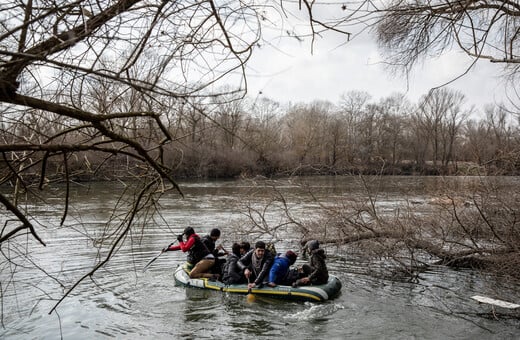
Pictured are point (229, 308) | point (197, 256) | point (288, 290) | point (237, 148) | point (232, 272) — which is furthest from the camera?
point (197, 256)

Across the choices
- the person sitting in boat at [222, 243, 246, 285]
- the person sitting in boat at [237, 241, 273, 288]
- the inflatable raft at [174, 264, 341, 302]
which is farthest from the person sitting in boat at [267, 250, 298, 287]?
the person sitting in boat at [222, 243, 246, 285]

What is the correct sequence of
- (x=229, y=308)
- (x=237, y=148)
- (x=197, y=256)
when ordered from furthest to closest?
(x=197, y=256)
(x=229, y=308)
(x=237, y=148)

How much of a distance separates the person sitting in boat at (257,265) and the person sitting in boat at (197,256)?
787 millimetres

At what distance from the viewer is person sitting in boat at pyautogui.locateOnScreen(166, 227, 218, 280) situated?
9.91 meters

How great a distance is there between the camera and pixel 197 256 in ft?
33.9

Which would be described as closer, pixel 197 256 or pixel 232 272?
pixel 232 272

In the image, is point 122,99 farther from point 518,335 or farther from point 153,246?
point 153,246

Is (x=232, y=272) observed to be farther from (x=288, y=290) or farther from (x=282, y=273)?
(x=288, y=290)

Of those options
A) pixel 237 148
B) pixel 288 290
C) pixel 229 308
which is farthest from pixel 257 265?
pixel 237 148

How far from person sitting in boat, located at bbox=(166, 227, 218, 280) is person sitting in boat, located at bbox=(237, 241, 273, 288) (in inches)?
31.0

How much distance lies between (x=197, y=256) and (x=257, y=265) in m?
1.67

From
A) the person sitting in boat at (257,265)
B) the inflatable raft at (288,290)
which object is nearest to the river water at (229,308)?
the inflatable raft at (288,290)

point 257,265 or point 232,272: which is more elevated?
point 257,265

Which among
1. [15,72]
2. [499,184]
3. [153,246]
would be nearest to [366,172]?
[499,184]
